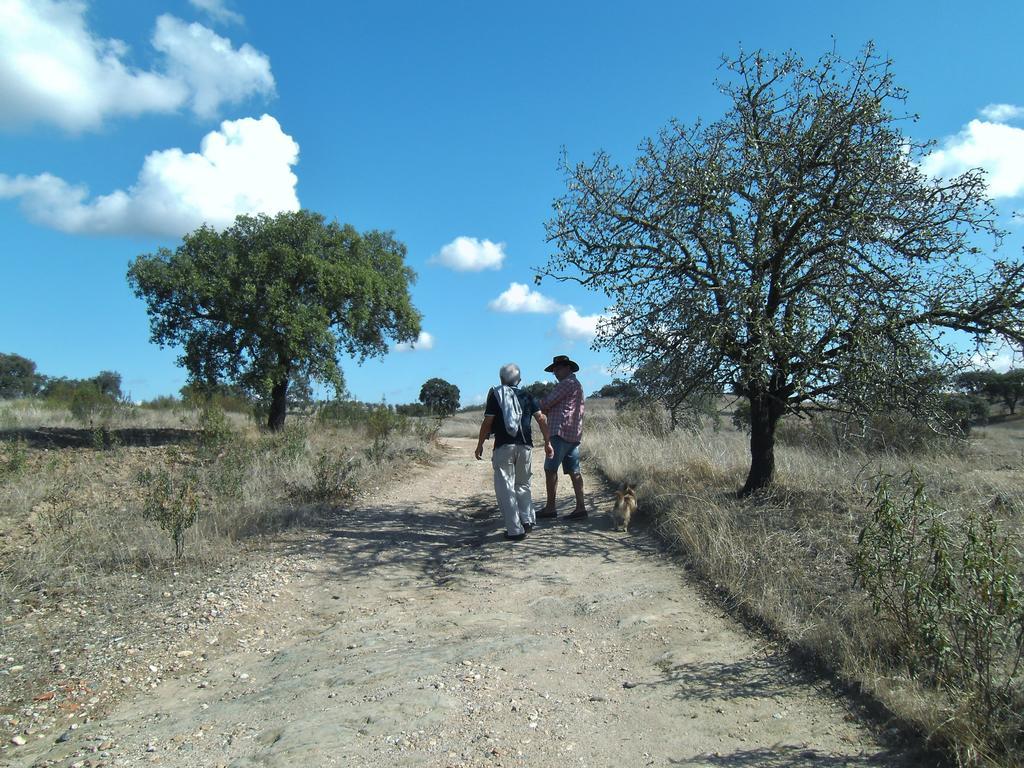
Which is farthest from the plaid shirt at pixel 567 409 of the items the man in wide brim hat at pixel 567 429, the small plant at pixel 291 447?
the small plant at pixel 291 447

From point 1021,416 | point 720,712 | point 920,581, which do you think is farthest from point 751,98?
point 1021,416

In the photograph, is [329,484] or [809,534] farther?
[329,484]

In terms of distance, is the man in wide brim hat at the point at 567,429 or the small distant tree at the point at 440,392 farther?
the small distant tree at the point at 440,392

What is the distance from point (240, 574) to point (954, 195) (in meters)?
7.97

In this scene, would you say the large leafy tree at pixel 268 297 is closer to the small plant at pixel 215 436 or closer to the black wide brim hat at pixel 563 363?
the small plant at pixel 215 436

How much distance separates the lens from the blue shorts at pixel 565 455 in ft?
26.6

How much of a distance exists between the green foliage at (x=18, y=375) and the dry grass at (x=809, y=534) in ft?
167

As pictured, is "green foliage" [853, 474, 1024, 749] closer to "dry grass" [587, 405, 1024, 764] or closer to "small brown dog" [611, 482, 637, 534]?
"dry grass" [587, 405, 1024, 764]

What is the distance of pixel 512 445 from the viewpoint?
292 inches

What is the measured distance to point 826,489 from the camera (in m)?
7.49

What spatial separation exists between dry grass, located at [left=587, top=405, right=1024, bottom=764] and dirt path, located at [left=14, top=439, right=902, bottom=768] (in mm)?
269

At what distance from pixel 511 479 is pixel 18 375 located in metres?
60.0

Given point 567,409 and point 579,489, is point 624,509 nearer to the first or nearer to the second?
point 579,489

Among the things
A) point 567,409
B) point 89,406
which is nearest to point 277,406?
point 89,406
